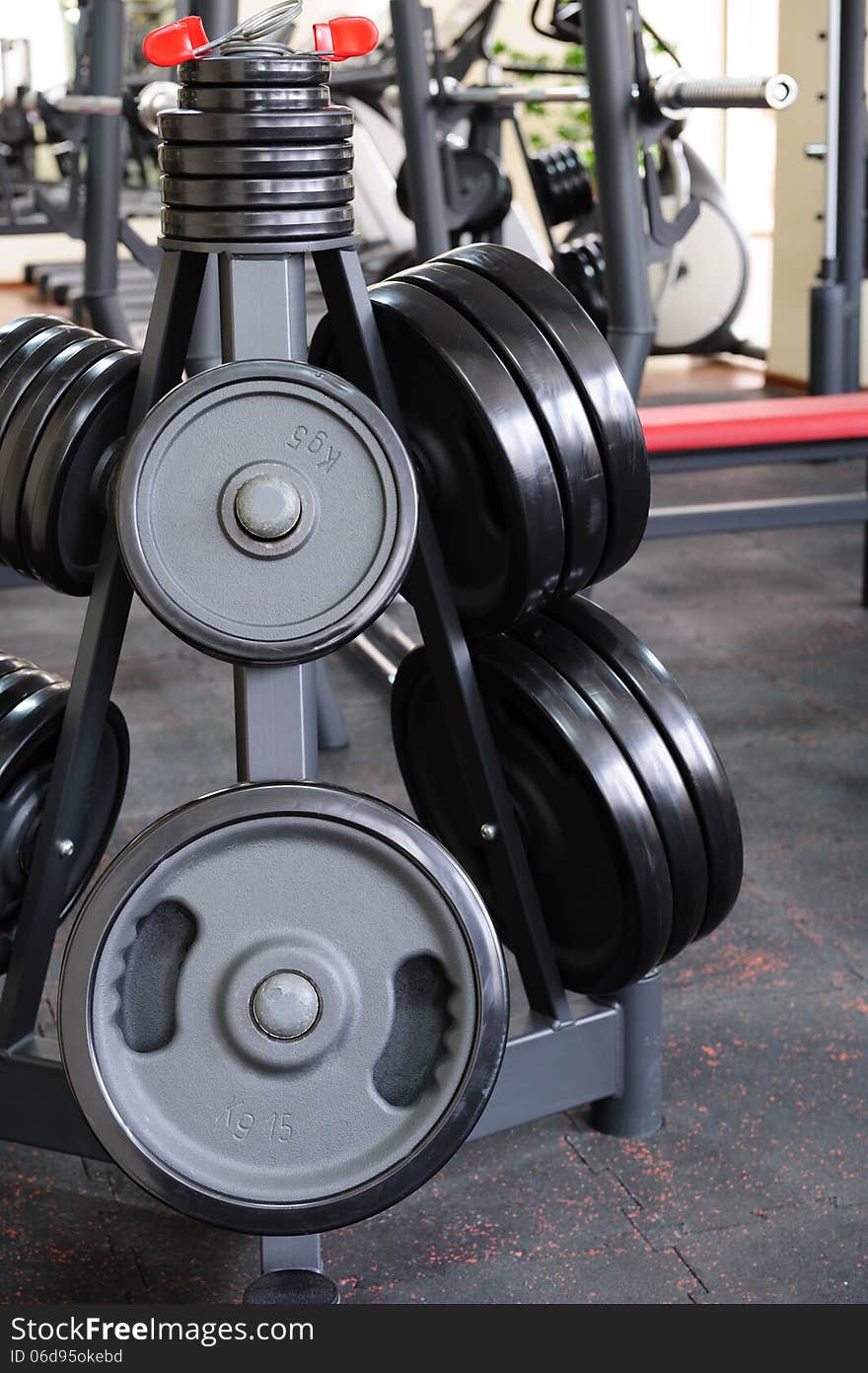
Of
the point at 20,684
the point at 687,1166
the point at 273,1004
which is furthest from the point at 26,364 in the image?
the point at 687,1166

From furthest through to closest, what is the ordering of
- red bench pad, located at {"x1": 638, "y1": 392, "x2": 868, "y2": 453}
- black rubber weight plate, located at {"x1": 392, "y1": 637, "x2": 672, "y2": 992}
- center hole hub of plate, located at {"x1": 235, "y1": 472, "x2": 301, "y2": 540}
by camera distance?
red bench pad, located at {"x1": 638, "y1": 392, "x2": 868, "y2": 453} < black rubber weight plate, located at {"x1": 392, "y1": 637, "x2": 672, "y2": 992} < center hole hub of plate, located at {"x1": 235, "y1": 472, "x2": 301, "y2": 540}

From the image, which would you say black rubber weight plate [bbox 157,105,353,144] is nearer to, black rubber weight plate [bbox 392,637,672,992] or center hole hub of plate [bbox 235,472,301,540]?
center hole hub of plate [bbox 235,472,301,540]

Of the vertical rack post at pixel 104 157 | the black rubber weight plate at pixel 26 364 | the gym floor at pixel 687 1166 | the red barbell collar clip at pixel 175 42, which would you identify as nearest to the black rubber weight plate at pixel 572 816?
the gym floor at pixel 687 1166

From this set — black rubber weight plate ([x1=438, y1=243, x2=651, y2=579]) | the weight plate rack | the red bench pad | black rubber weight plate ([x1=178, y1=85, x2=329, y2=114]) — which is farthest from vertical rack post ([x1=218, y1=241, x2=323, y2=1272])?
the red bench pad

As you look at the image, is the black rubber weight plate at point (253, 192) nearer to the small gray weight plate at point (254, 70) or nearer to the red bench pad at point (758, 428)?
the small gray weight plate at point (254, 70)

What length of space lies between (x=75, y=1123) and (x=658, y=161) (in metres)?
4.49

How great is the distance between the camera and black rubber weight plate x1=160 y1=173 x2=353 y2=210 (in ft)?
3.69

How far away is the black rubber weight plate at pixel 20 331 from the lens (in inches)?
55.2

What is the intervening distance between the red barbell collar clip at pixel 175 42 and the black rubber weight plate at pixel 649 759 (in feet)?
1.86

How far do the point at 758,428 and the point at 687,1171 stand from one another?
1413mm

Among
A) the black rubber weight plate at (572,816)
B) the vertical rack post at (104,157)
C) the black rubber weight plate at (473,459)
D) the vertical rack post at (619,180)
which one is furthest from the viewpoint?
the vertical rack post at (104,157)

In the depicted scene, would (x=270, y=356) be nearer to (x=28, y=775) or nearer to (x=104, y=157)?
(x=28, y=775)

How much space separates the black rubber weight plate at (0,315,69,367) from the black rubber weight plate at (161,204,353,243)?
0.30m

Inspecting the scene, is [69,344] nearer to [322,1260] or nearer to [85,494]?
[85,494]
